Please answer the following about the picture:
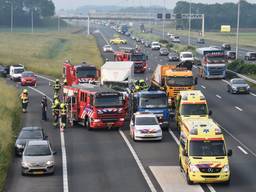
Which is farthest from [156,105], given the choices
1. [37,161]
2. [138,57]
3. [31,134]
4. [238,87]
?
[138,57]

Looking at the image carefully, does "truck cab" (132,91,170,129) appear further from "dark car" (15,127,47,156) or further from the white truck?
the white truck

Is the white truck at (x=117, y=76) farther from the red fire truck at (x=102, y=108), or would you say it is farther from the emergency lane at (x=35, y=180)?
the emergency lane at (x=35, y=180)

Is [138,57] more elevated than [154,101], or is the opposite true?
[154,101]

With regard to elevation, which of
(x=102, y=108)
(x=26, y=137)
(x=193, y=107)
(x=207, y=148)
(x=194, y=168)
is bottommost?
(x=26, y=137)

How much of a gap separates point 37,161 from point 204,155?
7.81 meters

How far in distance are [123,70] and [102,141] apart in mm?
17861

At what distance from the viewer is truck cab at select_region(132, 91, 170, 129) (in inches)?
1815

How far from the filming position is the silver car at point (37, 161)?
3356 cm

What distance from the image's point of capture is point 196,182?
31.3 metres

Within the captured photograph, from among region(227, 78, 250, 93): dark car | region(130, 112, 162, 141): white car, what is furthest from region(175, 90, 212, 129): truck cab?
region(227, 78, 250, 93): dark car

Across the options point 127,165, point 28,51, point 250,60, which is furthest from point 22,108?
point 28,51

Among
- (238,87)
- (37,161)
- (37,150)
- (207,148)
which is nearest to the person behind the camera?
(207,148)

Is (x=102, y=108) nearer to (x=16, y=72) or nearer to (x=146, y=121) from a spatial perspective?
(x=146, y=121)

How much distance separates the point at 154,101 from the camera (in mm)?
46812
